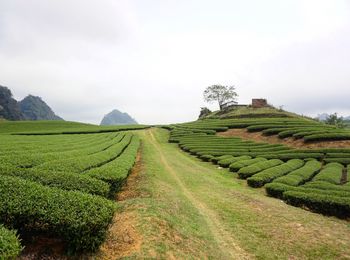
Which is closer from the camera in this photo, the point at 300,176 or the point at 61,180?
the point at 61,180

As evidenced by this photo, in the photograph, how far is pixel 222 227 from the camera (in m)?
13.5

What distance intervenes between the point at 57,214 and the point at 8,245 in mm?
1743

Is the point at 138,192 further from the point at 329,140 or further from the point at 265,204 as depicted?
the point at 329,140

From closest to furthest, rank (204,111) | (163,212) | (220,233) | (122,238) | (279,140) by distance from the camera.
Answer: (122,238)
(163,212)
(220,233)
(279,140)
(204,111)

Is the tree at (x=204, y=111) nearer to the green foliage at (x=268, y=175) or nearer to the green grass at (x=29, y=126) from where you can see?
the green grass at (x=29, y=126)

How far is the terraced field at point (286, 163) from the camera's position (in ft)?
60.4

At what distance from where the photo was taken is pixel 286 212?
16.1 metres

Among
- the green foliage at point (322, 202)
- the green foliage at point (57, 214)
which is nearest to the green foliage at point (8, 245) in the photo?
the green foliage at point (57, 214)

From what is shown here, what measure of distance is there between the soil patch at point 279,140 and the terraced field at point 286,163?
77 centimetres

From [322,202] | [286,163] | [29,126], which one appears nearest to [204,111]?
[29,126]

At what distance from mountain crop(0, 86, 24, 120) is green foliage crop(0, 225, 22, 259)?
167811 millimetres

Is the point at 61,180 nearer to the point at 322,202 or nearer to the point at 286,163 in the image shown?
the point at 322,202

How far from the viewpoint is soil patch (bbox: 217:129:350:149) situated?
38.5 meters

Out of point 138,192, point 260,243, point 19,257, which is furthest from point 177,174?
point 19,257
